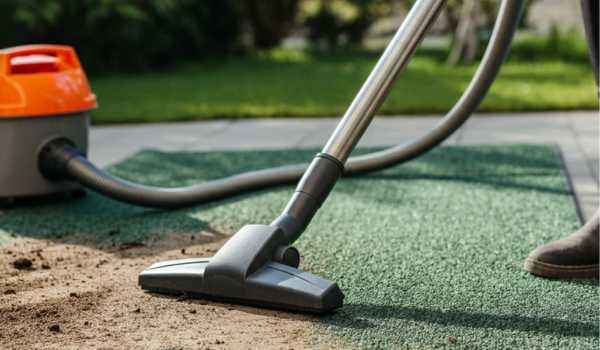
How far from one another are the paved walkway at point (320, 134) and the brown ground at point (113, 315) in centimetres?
156

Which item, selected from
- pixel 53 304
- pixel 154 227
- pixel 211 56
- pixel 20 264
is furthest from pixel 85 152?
pixel 211 56

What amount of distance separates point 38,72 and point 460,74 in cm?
447

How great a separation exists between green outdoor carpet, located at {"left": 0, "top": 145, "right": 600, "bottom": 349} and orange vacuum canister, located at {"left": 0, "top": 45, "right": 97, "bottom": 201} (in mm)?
108

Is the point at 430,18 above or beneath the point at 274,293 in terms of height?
above

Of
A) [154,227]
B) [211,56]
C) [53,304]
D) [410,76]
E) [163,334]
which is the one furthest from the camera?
[211,56]

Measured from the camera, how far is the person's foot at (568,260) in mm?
1983

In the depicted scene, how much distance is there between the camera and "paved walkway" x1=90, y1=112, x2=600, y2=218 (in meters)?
3.88

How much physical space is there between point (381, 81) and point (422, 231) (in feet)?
2.23

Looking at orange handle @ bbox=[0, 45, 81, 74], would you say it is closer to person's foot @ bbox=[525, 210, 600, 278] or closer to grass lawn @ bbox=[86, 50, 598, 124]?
person's foot @ bbox=[525, 210, 600, 278]

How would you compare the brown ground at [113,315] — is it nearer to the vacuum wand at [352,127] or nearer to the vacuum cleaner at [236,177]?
the vacuum cleaner at [236,177]

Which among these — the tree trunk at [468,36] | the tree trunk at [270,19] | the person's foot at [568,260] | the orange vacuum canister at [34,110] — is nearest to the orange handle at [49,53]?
the orange vacuum canister at [34,110]

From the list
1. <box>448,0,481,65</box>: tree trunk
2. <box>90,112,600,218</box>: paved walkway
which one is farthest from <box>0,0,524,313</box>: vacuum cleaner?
<box>448,0,481,65</box>: tree trunk

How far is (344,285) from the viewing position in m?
1.95

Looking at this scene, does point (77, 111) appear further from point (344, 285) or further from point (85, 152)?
point (344, 285)
